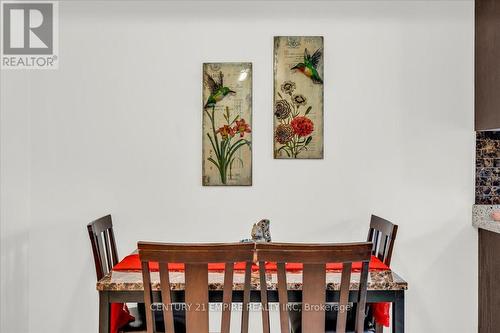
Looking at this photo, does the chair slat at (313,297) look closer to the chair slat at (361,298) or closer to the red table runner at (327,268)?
the chair slat at (361,298)

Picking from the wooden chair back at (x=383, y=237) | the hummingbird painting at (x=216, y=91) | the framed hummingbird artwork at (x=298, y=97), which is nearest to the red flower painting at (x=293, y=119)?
the framed hummingbird artwork at (x=298, y=97)

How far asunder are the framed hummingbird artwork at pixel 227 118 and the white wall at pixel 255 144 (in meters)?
0.07

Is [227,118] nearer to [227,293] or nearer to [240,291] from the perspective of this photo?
[240,291]

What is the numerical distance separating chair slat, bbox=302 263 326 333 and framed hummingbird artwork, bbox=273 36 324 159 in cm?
137

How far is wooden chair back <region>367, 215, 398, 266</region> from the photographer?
88.0 inches

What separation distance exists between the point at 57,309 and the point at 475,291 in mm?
2880

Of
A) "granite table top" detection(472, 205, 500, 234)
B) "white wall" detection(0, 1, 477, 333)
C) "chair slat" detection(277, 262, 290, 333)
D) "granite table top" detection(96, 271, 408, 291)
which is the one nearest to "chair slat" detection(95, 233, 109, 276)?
"granite table top" detection(96, 271, 408, 291)

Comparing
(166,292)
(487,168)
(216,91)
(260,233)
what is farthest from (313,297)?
(487,168)

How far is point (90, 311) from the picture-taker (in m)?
2.95

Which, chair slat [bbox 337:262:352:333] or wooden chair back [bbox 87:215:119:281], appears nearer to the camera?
chair slat [bbox 337:262:352:333]

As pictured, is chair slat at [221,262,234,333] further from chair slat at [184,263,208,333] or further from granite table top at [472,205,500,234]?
granite table top at [472,205,500,234]

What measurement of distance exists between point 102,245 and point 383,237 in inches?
61.6

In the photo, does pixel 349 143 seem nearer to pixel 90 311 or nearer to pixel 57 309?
pixel 90 311

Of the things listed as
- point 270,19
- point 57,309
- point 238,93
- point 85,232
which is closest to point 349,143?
point 238,93
